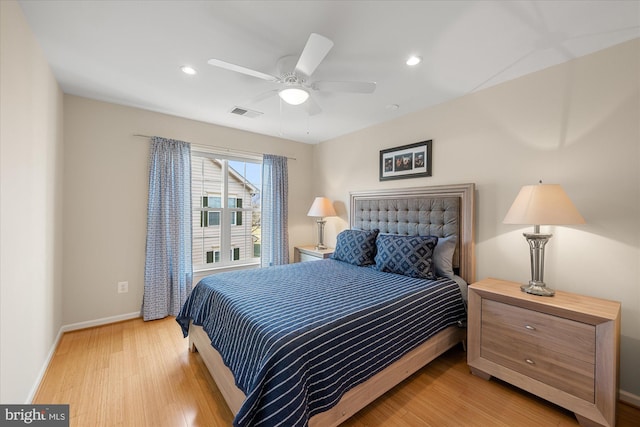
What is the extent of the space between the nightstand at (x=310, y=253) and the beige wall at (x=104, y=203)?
6.90ft

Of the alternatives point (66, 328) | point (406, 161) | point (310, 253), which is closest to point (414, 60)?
point (406, 161)

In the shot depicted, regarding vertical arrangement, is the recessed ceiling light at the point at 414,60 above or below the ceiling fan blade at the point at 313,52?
above

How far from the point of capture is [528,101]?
7.30 feet

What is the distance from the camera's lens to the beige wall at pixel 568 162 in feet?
5.85

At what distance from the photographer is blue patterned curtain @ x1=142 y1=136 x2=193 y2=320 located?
3061 millimetres

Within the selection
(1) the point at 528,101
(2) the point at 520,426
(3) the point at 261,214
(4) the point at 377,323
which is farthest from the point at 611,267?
(3) the point at 261,214

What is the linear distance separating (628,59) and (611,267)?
1.44 metres

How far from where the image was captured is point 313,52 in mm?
1542

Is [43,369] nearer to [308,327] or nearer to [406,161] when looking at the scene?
[308,327]

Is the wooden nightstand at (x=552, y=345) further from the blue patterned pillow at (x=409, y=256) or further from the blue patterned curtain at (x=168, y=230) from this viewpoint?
the blue patterned curtain at (x=168, y=230)

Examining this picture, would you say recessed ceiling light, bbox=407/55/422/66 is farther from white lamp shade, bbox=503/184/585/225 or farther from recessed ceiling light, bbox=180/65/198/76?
recessed ceiling light, bbox=180/65/198/76

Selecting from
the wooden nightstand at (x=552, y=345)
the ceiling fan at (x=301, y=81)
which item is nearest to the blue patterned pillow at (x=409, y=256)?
the wooden nightstand at (x=552, y=345)

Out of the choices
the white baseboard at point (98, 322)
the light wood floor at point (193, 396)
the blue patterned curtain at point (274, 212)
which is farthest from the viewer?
the blue patterned curtain at point (274, 212)

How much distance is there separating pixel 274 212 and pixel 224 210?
74 cm
